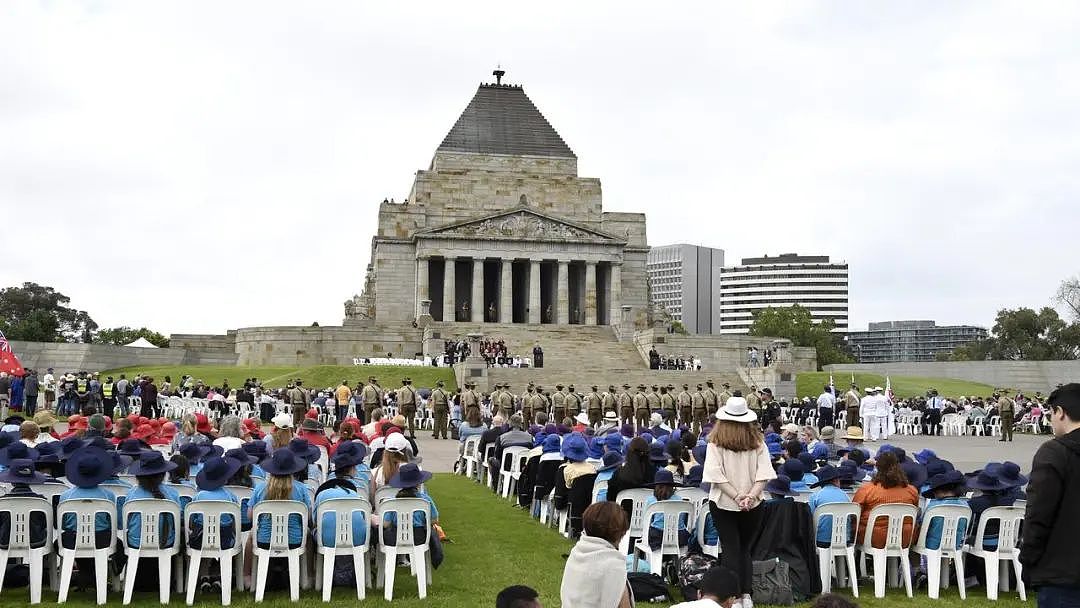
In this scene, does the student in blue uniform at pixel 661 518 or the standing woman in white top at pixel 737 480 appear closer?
the standing woman in white top at pixel 737 480

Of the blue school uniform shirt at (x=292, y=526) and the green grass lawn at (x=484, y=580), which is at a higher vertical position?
the blue school uniform shirt at (x=292, y=526)

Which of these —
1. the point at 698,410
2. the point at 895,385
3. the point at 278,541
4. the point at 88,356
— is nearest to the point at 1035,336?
the point at 895,385

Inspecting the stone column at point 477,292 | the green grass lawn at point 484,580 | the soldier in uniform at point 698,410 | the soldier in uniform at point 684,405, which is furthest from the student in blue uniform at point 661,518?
the stone column at point 477,292

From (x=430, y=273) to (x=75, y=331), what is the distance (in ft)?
162

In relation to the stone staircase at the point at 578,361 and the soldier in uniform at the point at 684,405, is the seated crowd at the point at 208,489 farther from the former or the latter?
the stone staircase at the point at 578,361

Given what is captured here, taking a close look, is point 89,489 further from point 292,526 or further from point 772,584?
point 772,584

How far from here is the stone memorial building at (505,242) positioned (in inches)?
2847

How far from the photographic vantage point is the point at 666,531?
39.8 ft

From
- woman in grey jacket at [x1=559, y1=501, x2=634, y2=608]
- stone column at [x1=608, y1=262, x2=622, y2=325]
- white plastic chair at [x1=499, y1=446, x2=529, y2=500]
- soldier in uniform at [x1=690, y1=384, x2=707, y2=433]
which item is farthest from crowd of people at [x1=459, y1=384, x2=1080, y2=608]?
stone column at [x1=608, y1=262, x2=622, y2=325]

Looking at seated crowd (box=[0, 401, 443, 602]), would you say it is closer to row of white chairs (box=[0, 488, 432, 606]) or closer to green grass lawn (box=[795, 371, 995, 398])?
row of white chairs (box=[0, 488, 432, 606])

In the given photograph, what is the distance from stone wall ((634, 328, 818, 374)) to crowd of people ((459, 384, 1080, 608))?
45.3 metres

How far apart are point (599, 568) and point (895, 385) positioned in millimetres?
57871

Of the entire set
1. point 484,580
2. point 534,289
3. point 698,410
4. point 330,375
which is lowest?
point 484,580

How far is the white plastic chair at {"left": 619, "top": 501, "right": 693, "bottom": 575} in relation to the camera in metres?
12.0
